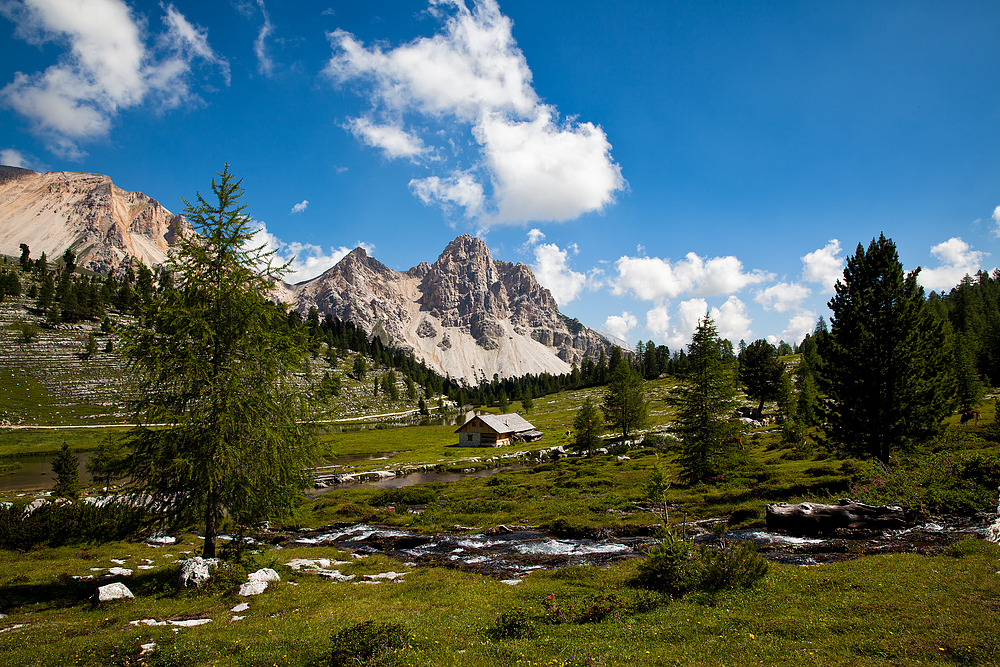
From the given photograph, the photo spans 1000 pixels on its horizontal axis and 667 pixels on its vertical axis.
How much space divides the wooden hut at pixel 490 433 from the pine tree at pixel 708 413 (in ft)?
188

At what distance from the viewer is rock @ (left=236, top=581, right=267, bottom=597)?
1545cm

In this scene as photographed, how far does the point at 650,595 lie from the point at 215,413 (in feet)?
53.9

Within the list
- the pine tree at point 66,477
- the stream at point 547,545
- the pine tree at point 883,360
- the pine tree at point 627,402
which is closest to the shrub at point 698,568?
the stream at point 547,545

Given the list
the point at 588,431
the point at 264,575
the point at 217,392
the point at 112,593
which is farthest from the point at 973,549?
the point at 588,431

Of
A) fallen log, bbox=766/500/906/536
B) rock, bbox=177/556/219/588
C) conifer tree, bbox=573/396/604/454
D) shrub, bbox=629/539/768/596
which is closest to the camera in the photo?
shrub, bbox=629/539/768/596

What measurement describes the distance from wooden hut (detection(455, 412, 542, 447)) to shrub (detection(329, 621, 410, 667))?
264ft

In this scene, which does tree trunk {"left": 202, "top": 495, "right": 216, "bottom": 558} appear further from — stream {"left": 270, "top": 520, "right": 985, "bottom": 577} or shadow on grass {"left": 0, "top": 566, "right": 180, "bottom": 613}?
stream {"left": 270, "top": 520, "right": 985, "bottom": 577}

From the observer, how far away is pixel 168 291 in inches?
660

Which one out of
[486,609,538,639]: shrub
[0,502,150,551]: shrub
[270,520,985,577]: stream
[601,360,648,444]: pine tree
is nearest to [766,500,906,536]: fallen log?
[270,520,985,577]: stream

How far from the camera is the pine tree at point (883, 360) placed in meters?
26.2

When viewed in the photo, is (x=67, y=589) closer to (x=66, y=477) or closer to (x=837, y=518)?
(x=66, y=477)

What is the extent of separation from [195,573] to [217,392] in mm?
6654

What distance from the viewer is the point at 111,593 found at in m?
14.6

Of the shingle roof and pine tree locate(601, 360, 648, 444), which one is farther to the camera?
the shingle roof
